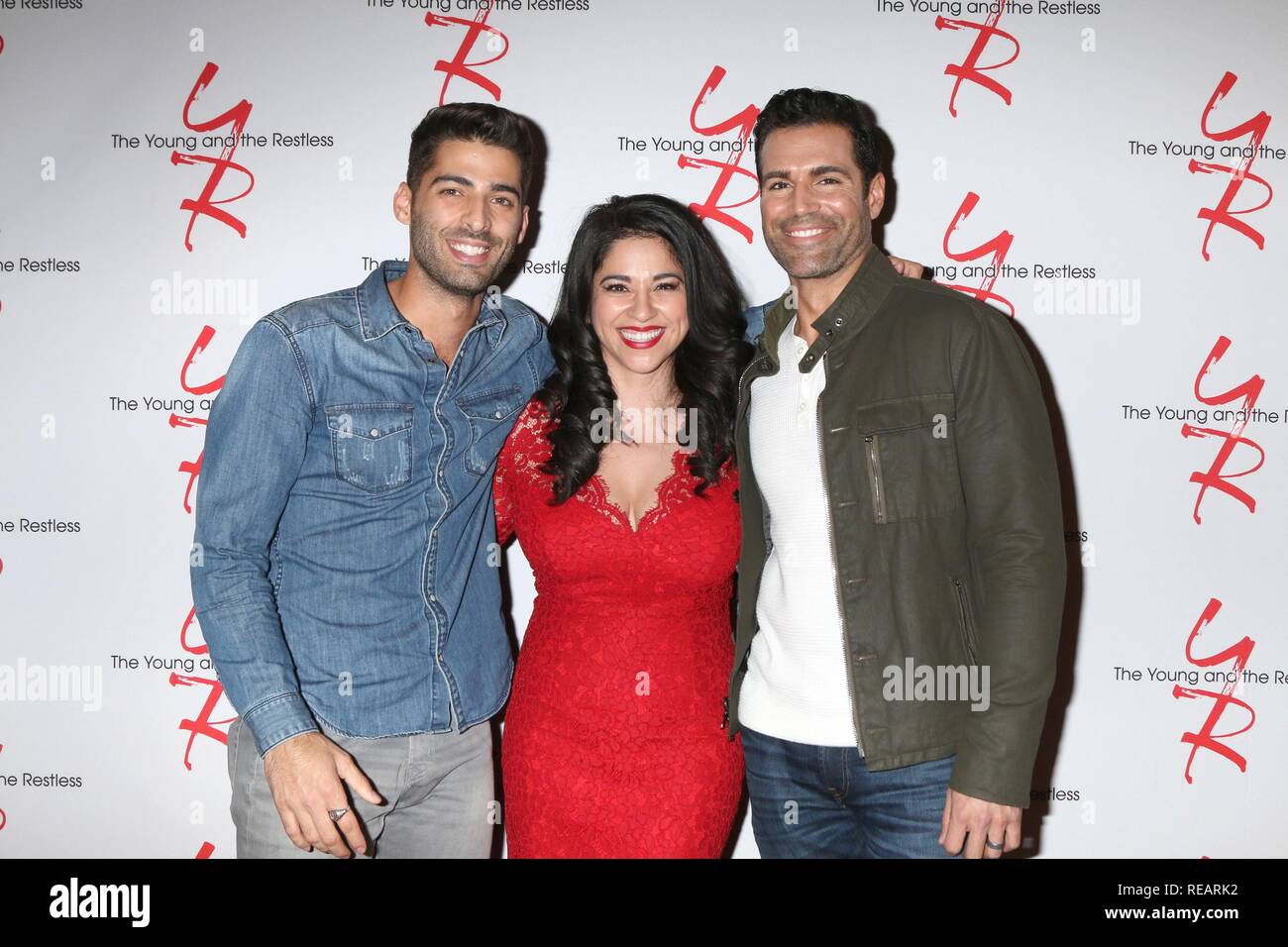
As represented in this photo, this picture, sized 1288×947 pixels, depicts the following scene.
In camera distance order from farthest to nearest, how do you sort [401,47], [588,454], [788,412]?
[401,47] → [588,454] → [788,412]

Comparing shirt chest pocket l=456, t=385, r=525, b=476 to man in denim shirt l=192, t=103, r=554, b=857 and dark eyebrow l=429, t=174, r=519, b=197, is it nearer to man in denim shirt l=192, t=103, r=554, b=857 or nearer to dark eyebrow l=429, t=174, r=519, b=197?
man in denim shirt l=192, t=103, r=554, b=857

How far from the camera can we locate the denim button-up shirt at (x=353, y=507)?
190cm

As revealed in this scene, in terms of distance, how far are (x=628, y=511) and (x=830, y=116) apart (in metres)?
1.01

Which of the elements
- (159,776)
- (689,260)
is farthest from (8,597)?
(689,260)

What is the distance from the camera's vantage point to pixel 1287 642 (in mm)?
2994

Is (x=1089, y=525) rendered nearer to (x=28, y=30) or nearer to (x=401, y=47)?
(x=401, y=47)

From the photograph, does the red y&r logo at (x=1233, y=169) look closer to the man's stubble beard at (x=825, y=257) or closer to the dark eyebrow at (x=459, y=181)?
the man's stubble beard at (x=825, y=257)

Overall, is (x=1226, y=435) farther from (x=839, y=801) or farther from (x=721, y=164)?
(x=839, y=801)

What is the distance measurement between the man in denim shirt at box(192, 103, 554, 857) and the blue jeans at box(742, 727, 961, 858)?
2.29ft

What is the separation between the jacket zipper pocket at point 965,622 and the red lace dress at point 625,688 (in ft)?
1.80

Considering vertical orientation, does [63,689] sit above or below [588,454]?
below

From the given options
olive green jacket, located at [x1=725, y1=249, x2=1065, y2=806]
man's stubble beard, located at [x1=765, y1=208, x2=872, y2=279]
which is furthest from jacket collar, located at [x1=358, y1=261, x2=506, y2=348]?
olive green jacket, located at [x1=725, y1=249, x2=1065, y2=806]

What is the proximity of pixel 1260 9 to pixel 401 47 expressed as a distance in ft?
8.80

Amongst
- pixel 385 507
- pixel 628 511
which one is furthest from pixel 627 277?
pixel 385 507
